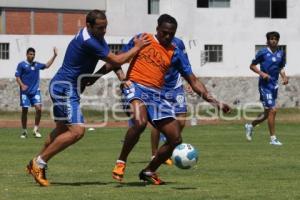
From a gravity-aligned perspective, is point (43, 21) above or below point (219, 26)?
above

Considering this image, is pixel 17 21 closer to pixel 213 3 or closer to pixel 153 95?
pixel 213 3

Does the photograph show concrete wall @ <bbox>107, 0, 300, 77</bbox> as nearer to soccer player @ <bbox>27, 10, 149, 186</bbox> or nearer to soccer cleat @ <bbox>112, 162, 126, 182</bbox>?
soccer cleat @ <bbox>112, 162, 126, 182</bbox>

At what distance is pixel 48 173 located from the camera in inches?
575

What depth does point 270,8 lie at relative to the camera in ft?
170

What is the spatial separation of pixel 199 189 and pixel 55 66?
3511 cm

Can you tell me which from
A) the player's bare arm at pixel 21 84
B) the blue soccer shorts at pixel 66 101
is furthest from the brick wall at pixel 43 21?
the blue soccer shorts at pixel 66 101

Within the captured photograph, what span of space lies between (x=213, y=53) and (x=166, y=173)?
120ft

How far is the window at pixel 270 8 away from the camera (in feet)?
170

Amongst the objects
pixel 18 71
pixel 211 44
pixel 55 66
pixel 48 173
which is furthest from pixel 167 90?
pixel 211 44

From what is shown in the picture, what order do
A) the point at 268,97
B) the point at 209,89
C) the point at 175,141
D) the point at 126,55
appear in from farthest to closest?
the point at 209,89 → the point at 268,97 → the point at 175,141 → the point at 126,55

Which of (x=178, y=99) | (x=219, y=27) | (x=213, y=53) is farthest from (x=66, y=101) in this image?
(x=219, y=27)

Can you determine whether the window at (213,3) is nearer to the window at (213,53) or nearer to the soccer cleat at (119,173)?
the window at (213,53)

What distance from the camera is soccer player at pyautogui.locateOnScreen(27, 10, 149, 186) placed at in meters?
12.4

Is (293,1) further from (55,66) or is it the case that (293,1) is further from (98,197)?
(98,197)
